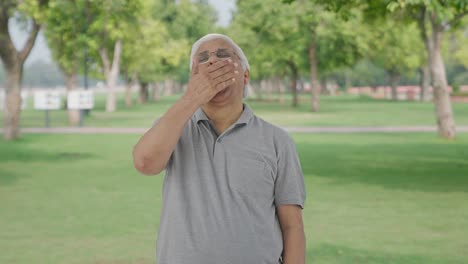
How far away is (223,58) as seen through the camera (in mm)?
3014

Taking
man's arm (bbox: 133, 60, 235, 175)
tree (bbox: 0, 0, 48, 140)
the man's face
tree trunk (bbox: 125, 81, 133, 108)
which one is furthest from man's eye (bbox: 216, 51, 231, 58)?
tree trunk (bbox: 125, 81, 133, 108)

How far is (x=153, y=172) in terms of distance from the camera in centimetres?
303

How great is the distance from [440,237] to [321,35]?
119 ft

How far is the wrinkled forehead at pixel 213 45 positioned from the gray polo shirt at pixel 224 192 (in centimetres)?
23

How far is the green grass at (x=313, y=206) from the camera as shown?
840 centimetres

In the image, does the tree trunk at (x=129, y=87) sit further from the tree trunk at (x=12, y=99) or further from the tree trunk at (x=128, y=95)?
the tree trunk at (x=12, y=99)

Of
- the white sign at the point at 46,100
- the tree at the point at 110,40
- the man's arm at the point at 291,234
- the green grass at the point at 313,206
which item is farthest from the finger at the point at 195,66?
the tree at the point at 110,40

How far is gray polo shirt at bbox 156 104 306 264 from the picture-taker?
294 cm

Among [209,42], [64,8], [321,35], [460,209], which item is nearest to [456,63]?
[321,35]

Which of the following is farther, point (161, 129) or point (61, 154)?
point (61, 154)

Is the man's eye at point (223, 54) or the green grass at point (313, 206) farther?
the green grass at point (313, 206)

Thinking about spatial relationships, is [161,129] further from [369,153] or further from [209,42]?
[369,153]

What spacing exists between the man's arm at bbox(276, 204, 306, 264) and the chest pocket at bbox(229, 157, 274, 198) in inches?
6.8

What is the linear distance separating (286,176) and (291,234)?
0.23 m
